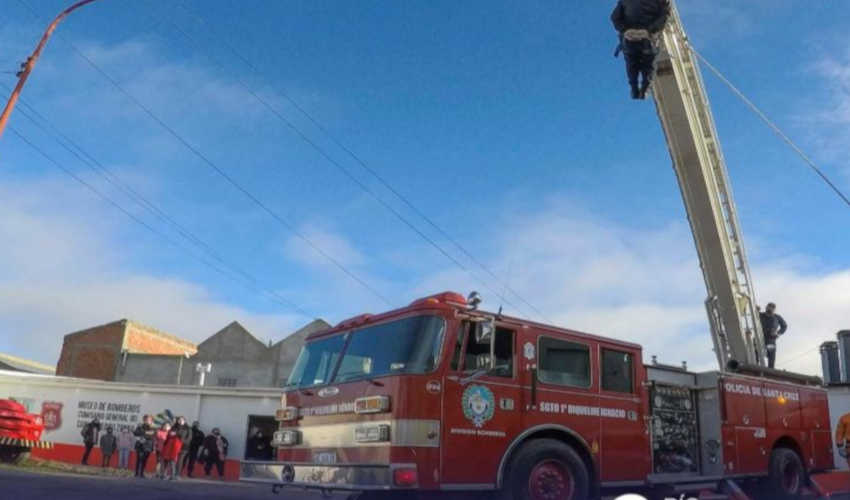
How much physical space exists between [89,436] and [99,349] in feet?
71.5

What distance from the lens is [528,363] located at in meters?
8.19

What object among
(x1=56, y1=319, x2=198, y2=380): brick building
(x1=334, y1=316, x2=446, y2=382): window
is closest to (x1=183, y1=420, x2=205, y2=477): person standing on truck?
(x1=334, y1=316, x2=446, y2=382): window

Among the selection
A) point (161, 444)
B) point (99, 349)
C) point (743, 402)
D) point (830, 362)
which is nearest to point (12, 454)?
point (161, 444)

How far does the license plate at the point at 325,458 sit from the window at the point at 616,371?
319 centimetres

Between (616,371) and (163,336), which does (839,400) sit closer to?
(616,371)

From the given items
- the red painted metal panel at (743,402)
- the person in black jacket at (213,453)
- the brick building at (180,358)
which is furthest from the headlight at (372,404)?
the brick building at (180,358)

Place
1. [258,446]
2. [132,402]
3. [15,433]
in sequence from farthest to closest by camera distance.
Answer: [132,402] → [258,446] → [15,433]

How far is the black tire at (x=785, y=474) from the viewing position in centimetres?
1038

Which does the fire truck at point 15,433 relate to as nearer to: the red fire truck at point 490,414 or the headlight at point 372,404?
the red fire truck at point 490,414

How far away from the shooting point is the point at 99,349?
140 ft

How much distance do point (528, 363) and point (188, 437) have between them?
42.0ft

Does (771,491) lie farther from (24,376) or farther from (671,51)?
(24,376)

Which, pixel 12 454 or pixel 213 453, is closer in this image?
pixel 12 454

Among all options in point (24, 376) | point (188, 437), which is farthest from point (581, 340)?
point (24, 376)
